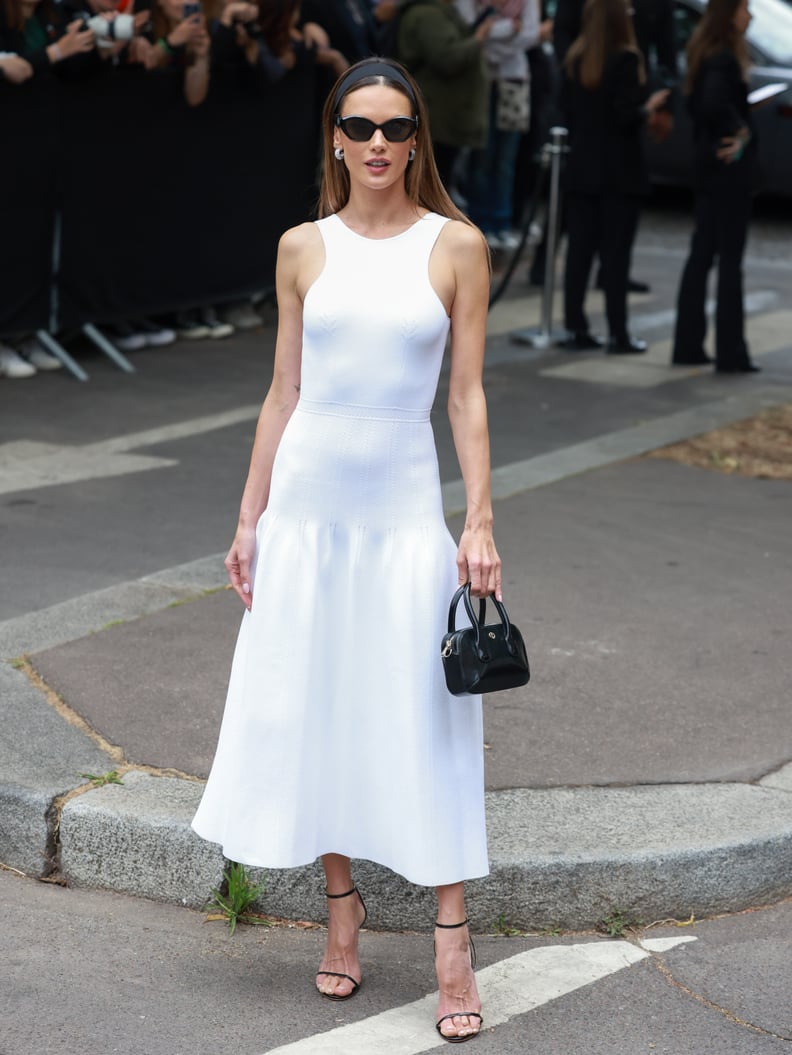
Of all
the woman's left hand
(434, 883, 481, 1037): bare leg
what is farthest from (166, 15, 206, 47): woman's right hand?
(434, 883, 481, 1037): bare leg

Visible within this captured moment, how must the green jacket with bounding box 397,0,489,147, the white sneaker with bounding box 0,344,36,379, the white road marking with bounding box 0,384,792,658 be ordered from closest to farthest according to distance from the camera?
the white road marking with bounding box 0,384,792,658 < the white sneaker with bounding box 0,344,36,379 < the green jacket with bounding box 397,0,489,147

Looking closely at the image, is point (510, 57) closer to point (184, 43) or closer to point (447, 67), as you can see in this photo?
point (447, 67)

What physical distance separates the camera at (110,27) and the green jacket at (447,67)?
2.69 m

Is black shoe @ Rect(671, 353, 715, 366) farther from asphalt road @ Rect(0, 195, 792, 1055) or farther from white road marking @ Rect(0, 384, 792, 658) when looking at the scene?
asphalt road @ Rect(0, 195, 792, 1055)

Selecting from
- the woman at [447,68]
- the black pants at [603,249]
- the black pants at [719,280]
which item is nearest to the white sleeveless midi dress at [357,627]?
the black pants at [719,280]

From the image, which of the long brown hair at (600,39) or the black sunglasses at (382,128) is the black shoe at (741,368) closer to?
the long brown hair at (600,39)

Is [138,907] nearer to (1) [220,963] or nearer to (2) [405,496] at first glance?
(1) [220,963]

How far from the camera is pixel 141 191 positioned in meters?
9.64

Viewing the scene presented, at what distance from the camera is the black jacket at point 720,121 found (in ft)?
30.7

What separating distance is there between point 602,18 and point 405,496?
7081 millimetres

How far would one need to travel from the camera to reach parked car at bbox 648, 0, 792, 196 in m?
15.3

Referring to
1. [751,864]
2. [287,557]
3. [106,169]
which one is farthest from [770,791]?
[106,169]

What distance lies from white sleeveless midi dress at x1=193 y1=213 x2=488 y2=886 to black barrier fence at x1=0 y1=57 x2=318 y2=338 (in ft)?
19.1

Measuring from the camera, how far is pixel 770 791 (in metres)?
4.23
